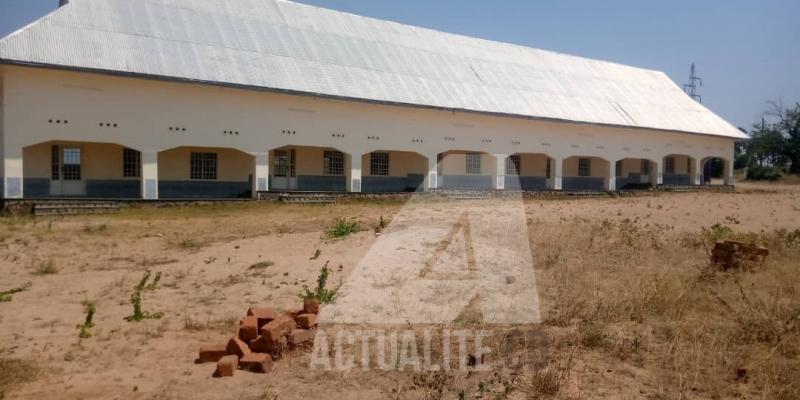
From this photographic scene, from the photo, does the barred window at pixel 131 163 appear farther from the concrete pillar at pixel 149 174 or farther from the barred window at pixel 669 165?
the barred window at pixel 669 165

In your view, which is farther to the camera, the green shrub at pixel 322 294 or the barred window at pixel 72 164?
the barred window at pixel 72 164

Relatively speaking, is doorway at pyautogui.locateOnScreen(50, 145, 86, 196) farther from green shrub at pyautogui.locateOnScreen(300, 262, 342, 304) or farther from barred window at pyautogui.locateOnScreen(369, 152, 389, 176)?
green shrub at pyautogui.locateOnScreen(300, 262, 342, 304)

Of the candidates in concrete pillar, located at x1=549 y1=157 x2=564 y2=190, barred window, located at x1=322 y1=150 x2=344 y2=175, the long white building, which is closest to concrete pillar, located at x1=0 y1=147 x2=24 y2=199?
the long white building

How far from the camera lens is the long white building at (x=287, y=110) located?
18047 millimetres

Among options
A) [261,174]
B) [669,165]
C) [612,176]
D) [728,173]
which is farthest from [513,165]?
[728,173]

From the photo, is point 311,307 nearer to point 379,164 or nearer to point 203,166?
point 203,166

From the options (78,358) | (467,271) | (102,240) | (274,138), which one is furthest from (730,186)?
(78,358)

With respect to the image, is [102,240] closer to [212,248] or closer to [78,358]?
[212,248]

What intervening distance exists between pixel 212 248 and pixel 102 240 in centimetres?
269

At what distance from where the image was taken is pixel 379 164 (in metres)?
26.3

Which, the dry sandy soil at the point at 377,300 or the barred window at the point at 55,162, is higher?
the barred window at the point at 55,162

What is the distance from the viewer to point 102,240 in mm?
12344

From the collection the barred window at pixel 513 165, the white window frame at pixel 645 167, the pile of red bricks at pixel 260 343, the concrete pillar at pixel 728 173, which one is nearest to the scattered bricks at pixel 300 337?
the pile of red bricks at pixel 260 343

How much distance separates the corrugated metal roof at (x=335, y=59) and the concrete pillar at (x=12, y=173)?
2748 millimetres
